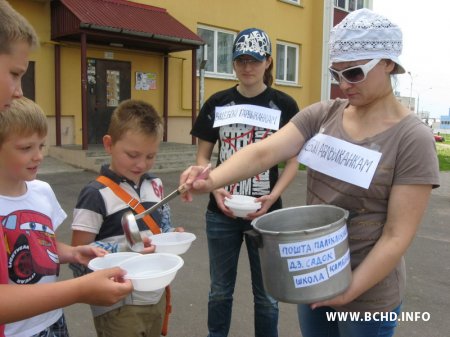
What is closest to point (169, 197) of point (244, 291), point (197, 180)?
point (197, 180)

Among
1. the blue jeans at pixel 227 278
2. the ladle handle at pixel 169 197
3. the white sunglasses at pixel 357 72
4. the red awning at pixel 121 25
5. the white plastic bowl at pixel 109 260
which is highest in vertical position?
the red awning at pixel 121 25

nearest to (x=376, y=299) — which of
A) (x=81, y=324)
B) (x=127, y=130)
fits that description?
(x=127, y=130)

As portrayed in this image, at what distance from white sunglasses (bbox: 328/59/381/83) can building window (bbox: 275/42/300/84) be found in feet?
49.3

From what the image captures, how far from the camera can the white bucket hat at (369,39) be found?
1.64 m

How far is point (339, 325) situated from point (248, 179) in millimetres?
1152

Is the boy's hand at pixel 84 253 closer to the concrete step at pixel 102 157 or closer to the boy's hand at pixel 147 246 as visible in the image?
the boy's hand at pixel 147 246

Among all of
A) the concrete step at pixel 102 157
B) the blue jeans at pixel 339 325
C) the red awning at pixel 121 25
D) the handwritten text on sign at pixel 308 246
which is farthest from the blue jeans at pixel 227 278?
the red awning at pixel 121 25

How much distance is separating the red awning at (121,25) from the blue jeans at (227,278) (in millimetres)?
8034

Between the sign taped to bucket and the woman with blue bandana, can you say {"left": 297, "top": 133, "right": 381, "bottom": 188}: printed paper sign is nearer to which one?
the sign taped to bucket

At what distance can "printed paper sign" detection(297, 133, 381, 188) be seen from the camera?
1.66m

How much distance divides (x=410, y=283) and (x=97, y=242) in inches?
131

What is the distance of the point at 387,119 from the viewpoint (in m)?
1.71

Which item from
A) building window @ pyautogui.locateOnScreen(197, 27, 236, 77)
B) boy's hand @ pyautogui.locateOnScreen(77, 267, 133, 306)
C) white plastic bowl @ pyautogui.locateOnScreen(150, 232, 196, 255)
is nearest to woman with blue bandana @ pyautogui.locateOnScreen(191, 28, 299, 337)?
white plastic bowl @ pyautogui.locateOnScreen(150, 232, 196, 255)

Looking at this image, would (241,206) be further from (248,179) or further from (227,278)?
(227,278)
